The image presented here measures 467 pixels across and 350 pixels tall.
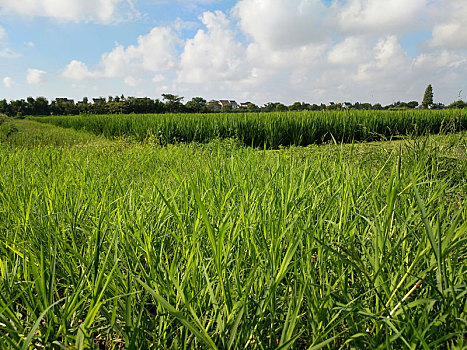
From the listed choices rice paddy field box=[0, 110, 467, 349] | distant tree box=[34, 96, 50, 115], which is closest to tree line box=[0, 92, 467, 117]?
distant tree box=[34, 96, 50, 115]

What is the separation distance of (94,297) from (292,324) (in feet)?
1.62

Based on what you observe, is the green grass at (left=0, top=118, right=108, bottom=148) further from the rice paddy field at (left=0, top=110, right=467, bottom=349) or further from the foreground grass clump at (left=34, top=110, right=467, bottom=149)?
the rice paddy field at (left=0, top=110, right=467, bottom=349)

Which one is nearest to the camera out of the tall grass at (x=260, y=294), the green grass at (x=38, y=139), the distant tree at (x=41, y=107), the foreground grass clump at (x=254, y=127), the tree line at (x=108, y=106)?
the tall grass at (x=260, y=294)

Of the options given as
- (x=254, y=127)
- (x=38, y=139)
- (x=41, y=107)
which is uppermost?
(x=41, y=107)

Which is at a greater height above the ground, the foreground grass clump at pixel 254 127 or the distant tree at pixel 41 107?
the distant tree at pixel 41 107

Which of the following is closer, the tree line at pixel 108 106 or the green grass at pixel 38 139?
the green grass at pixel 38 139

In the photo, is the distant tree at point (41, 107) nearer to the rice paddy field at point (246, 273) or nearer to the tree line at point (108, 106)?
the tree line at point (108, 106)

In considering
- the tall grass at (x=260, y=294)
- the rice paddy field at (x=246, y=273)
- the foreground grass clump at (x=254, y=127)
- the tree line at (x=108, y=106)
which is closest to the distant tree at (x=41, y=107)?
the tree line at (x=108, y=106)

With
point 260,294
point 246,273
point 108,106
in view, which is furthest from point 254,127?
point 108,106

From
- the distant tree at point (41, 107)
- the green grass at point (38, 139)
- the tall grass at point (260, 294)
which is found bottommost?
the green grass at point (38, 139)

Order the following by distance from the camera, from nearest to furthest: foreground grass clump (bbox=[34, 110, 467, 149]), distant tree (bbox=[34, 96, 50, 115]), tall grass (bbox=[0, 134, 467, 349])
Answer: tall grass (bbox=[0, 134, 467, 349]) < foreground grass clump (bbox=[34, 110, 467, 149]) < distant tree (bbox=[34, 96, 50, 115])

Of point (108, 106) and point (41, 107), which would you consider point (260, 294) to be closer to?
point (108, 106)

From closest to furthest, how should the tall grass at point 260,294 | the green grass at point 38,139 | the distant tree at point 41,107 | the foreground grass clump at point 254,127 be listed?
1. the tall grass at point 260,294
2. the green grass at point 38,139
3. the foreground grass clump at point 254,127
4. the distant tree at point 41,107

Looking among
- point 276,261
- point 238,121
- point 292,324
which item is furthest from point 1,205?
point 238,121
